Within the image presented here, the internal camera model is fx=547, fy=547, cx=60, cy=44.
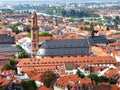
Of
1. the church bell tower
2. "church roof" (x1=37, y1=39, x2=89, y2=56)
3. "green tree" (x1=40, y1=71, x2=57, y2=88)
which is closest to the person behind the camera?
"green tree" (x1=40, y1=71, x2=57, y2=88)

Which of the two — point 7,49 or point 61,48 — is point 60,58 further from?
point 7,49

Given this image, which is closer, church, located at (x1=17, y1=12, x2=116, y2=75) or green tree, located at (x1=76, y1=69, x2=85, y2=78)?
green tree, located at (x1=76, y1=69, x2=85, y2=78)

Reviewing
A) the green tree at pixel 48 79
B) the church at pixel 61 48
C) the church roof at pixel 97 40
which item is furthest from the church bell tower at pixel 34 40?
the green tree at pixel 48 79

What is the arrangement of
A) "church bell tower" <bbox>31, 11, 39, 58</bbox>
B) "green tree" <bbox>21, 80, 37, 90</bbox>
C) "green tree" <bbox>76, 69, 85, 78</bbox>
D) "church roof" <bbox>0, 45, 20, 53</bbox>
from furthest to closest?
1. "church roof" <bbox>0, 45, 20, 53</bbox>
2. "church bell tower" <bbox>31, 11, 39, 58</bbox>
3. "green tree" <bbox>76, 69, 85, 78</bbox>
4. "green tree" <bbox>21, 80, 37, 90</bbox>

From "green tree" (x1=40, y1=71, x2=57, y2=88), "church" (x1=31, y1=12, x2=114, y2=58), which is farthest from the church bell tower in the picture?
"green tree" (x1=40, y1=71, x2=57, y2=88)

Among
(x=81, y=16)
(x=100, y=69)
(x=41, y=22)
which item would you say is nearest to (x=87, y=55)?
(x=100, y=69)

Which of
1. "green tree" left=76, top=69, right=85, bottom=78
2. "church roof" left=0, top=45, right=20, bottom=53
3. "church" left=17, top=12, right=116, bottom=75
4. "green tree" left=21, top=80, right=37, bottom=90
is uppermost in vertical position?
"green tree" left=21, top=80, right=37, bottom=90

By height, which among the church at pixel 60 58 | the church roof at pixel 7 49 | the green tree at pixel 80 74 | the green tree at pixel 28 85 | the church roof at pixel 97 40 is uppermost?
the green tree at pixel 28 85

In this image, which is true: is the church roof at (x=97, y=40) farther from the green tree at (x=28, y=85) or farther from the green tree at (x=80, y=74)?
the green tree at (x=28, y=85)

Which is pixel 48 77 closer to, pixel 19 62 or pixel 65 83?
Result: pixel 65 83

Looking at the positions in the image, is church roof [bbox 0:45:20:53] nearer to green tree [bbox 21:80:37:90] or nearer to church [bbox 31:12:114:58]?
church [bbox 31:12:114:58]
